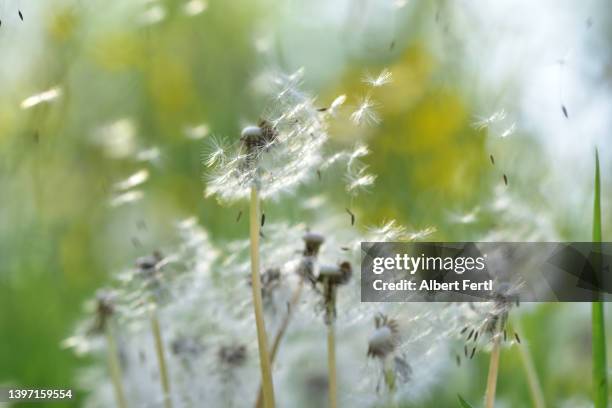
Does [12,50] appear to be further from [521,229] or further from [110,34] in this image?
[521,229]

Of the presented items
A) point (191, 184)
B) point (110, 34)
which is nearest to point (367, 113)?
point (191, 184)

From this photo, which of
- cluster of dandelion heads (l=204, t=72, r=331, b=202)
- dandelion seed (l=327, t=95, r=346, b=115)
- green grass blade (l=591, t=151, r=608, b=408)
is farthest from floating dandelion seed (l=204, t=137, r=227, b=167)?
green grass blade (l=591, t=151, r=608, b=408)

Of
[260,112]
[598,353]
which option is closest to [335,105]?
[598,353]

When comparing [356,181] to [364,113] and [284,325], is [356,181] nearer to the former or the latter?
[364,113]

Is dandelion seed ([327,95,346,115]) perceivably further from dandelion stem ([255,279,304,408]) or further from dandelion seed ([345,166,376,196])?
dandelion stem ([255,279,304,408])

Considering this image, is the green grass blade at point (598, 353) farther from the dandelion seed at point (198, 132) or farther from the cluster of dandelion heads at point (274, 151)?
the dandelion seed at point (198, 132)

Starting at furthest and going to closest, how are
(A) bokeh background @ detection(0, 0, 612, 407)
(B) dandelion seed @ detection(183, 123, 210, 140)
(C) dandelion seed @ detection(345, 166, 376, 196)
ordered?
(A) bokeh background @ detection(0, 0, 612, 407)
(B) dandelion seed @ detection(183, 123, 210, 140)
(C) dandelion seed @ detection(345, 166, 376, 196)

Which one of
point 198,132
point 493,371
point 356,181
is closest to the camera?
point 493,371
